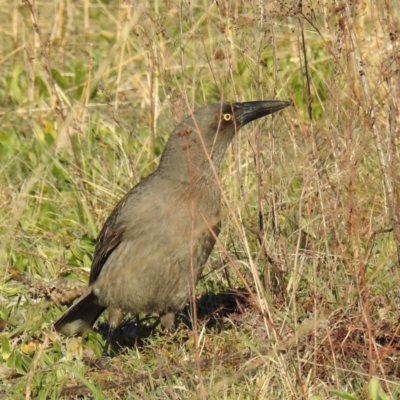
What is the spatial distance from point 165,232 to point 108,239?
0.52 m

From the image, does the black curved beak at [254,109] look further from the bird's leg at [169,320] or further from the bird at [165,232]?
the bird's leg at [169,320]

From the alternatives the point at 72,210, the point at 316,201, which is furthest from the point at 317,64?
the point at 316,201

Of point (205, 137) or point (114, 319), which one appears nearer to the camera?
point (205, 137)

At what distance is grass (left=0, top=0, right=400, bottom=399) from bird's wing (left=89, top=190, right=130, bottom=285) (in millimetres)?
329

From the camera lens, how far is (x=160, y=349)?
17.5ft

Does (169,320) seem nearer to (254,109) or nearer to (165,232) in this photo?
(165,232)

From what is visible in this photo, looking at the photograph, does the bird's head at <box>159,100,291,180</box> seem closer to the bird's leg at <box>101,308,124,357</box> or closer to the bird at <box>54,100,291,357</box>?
the bird at <box>54,100,291,357</box>

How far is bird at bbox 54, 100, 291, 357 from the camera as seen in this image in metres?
5.30

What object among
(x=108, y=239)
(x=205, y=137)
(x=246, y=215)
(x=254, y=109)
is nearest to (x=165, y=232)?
(x=108, y=239)

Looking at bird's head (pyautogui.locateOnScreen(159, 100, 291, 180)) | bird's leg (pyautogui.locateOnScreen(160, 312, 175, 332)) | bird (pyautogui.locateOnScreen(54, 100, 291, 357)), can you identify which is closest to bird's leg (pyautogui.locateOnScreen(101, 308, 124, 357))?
bird (pyautogui.locateOnScreen(54, 100, 291, 357))

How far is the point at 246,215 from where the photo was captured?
6105mm

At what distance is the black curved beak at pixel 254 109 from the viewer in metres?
5.27

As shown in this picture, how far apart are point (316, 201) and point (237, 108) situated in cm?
77

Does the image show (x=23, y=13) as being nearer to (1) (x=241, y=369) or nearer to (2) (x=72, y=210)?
(2) (x=72, y=210)
